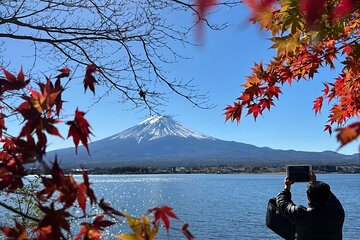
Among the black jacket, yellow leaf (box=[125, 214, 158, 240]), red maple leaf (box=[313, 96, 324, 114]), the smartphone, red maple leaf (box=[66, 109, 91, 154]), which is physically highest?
red maple leaf (box=[313, 96, 324, 114])

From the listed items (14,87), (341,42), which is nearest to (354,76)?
(341,42)

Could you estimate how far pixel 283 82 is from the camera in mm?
3047

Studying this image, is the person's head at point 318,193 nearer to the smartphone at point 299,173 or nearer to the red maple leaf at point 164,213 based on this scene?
the smartphone at point 299,173

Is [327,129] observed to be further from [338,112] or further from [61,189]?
[61,189]

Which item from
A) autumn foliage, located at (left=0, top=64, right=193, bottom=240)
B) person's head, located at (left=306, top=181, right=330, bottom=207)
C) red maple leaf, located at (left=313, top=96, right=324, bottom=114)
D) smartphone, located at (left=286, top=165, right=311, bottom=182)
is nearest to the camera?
autumn foliage, located at (left=0, top=64, right=193, bottom=240)

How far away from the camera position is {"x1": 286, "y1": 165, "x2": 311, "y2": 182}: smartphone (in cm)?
303

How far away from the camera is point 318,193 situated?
2.69 meters

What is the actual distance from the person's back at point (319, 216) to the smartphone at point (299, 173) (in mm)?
283

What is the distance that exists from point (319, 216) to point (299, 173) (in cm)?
41

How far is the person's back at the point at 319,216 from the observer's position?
8.84 feet

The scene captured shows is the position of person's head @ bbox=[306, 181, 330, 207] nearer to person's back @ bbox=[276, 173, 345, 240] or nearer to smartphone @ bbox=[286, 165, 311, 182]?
person's back @ bbox=[276, 173, 345, 240]

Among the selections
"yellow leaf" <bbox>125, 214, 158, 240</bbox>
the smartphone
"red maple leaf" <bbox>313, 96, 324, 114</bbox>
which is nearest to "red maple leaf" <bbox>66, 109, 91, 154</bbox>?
"yellow leaf" <bbox>125, 214, 158, 240</bbox>

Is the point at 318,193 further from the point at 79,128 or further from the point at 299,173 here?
the point at 79,128

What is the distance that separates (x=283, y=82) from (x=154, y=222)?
197 cm
